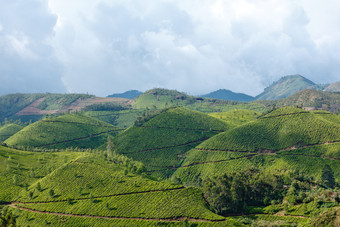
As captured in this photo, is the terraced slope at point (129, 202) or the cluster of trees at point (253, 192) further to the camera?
the cluster of trees at point (253, 192)

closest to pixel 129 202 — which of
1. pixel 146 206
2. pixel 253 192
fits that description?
pixel 146 206

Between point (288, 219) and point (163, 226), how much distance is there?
209ft

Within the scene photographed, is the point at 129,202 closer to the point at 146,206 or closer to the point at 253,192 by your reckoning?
the point at 146,206

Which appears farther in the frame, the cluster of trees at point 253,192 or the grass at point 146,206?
the cluster of trees at point 253,192

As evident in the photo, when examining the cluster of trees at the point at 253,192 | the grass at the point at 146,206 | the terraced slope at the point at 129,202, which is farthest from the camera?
the cluster of trees at the point at 253,192

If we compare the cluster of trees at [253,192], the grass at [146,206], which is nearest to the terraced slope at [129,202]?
→ the grass at [146,206]

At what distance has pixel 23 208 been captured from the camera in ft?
623

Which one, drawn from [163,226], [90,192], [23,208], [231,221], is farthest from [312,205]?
[23,208]

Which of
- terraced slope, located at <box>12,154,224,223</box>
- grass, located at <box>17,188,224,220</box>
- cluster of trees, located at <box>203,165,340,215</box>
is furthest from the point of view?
cluster of trees, located at <box>203,165,340,215</box>

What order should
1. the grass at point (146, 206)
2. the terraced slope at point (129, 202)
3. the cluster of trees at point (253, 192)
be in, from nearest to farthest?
→ the grass at point (146, 206) < the terraced slope at point (129, 202) < the cluster of trees at point (253, 192)

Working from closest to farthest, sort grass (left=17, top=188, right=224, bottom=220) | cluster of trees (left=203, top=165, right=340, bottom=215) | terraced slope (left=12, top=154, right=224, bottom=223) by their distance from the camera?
1. grass (left=17, top=188, right=224, bottom=220)
2. terraced slope (left=12, top=154, right=224, bottom=223)
3. cluster of trees (left=203, top=165, right=340, bottom=215)

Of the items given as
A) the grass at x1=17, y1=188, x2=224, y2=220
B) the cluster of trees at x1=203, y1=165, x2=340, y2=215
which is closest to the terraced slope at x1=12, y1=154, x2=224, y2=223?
the grass at x1=17, y1=188, x2=224, y2=220

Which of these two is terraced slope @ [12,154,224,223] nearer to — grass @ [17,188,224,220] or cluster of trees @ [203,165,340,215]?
grass @ [17,188,224,220]

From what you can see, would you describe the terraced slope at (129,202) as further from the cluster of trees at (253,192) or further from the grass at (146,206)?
the cluster of trees at (253,192)
